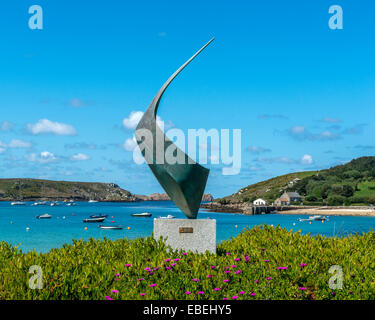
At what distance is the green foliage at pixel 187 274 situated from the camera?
785 centimetres

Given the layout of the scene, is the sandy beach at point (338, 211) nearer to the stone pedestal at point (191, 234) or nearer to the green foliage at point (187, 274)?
the green foliage at point (187, 274)

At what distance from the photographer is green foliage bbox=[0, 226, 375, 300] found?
7.85 metres

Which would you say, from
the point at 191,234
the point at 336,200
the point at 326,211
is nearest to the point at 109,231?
the point at 191,234

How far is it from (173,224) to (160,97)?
3659 mm

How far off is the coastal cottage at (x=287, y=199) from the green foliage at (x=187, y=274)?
112 meters

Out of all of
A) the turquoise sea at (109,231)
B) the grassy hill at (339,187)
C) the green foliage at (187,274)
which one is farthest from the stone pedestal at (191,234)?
the grassy hill at (339,187)

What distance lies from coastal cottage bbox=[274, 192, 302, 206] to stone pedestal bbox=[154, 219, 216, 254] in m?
112

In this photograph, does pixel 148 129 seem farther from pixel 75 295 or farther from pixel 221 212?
pixel 221 212

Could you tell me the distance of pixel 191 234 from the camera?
39.6 feet

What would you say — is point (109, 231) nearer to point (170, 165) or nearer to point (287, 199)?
point (170, 165)

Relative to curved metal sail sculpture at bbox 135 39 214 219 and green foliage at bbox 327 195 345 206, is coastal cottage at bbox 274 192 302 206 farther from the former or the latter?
→ curved metal sail sculpture at bbox 135 39 214 219

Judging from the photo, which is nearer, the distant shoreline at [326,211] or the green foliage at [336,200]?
the distant shoreline at [326,211]

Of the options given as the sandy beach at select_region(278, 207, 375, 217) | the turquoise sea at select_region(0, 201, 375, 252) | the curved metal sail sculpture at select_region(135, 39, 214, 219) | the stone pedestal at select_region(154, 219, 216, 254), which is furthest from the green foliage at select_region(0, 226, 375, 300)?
the sandy beach at select_region(278, 207, 375, 217)

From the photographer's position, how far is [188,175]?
39.8 feet
